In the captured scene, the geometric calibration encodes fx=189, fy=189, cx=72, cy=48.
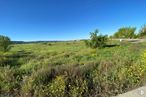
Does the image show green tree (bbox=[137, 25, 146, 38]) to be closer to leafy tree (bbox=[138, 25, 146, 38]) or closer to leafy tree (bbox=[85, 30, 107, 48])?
leafy tree (bbox=[138, 25, 146, 38])

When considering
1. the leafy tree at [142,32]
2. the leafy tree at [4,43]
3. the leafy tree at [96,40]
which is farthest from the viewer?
the leafy tree at [142,32]

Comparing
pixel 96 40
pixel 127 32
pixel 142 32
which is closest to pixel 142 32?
pixel 142 32

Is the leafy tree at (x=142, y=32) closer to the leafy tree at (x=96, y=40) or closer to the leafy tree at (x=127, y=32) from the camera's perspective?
the leafy tree at (x=127, y=32)

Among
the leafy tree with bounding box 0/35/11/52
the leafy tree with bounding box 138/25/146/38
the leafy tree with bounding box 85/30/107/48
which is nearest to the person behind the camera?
the leafy tree with bounding box 85/30/107/48

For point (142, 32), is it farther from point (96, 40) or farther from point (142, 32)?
point (96, 40)

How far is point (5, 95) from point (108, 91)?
2.62 metres

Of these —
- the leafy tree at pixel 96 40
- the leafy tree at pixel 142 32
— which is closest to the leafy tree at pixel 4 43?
the leafy tree at pixel 96 40

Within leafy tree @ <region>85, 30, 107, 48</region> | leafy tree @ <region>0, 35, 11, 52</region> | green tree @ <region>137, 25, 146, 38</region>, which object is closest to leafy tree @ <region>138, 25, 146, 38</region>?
green tree @ <region>137, 25, 146, 38</region>

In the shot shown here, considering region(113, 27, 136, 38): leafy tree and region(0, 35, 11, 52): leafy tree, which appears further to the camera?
region(113, 27, 136, 38): leafy tree

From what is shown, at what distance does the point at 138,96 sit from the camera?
3.83m

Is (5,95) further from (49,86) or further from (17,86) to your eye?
(49,86)

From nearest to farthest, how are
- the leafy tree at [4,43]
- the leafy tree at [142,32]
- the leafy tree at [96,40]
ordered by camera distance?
1. the leafy tree at [96,40]
2. the leafy tree at [4,43]
3. the leafy tree at [142,32]

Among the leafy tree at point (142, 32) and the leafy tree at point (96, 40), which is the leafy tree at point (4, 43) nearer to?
the leafy tree at point (96, 40)

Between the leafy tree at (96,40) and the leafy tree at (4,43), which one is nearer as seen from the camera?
the leafy tree at (96,40)
